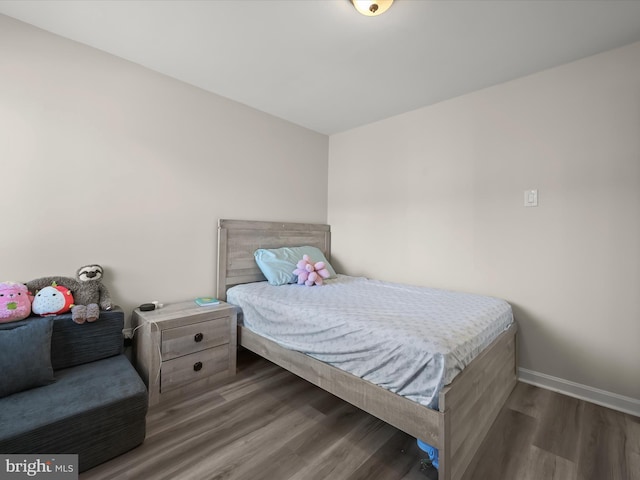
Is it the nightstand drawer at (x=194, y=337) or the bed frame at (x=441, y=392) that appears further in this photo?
the nightstand drawer at (x=194, y=337)

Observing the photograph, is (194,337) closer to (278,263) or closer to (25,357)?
(25,357)

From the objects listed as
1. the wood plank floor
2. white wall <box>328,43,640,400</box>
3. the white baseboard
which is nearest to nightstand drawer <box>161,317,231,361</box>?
the wood plank floor

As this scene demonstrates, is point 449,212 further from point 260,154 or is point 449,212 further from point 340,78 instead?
point 260,154

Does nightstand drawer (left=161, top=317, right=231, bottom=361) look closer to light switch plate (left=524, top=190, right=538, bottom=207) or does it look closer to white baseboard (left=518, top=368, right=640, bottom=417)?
white baseboard (left=518, top=368, right=640, bottom=417)

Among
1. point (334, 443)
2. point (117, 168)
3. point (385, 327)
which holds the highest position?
point (117, 168)

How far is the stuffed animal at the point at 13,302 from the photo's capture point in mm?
1445

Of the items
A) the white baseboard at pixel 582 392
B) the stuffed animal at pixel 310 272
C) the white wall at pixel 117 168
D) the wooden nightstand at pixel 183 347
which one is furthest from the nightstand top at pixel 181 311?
the white baseboard at pixel 582 392

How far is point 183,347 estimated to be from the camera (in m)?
1.89

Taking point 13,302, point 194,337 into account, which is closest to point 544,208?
point 194,337

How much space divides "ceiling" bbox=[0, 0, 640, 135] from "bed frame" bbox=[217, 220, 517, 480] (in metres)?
1.28

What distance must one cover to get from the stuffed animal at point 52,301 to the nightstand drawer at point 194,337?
1.86 feet

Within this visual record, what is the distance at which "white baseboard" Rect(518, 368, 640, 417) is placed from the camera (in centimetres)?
176

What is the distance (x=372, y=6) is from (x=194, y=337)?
2.28 meters

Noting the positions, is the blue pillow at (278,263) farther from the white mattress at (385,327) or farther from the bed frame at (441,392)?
the bed frame at (441,392)
